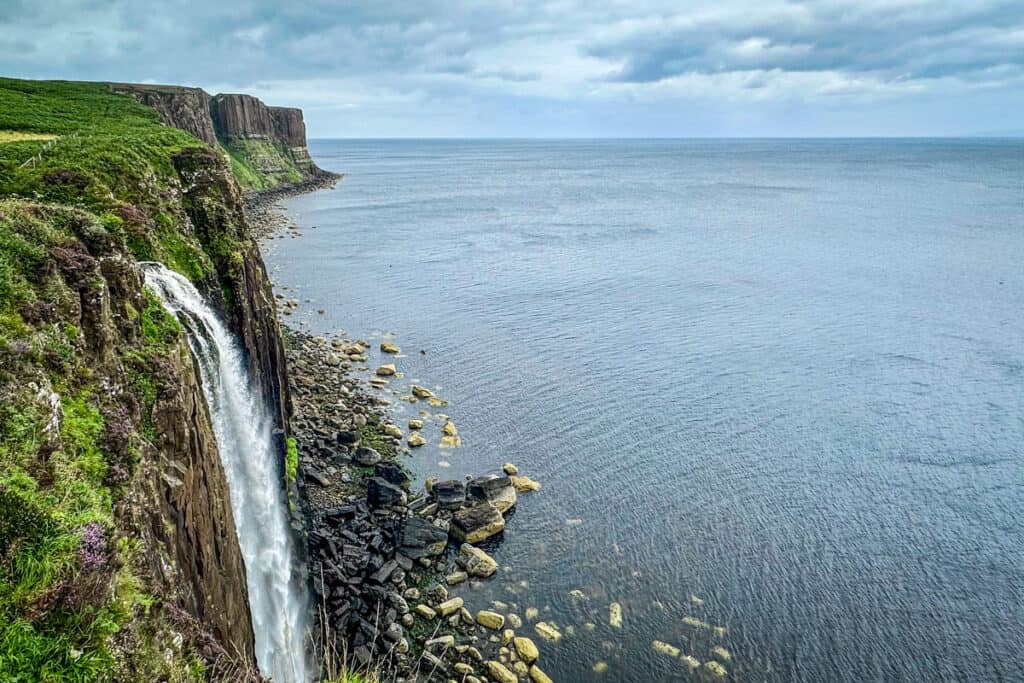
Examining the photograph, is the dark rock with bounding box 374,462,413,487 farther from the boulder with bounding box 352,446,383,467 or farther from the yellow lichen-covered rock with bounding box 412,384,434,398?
the yellow lichen-covered rock with bounding box 412,384,434,398

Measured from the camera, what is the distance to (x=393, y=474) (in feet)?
97.5

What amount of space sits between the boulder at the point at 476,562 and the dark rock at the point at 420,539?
36.2 inches

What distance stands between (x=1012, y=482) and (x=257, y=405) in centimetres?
3300

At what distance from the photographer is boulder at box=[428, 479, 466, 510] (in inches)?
1101

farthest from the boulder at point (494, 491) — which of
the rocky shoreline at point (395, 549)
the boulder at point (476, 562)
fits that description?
the boulder at point (476, 562)

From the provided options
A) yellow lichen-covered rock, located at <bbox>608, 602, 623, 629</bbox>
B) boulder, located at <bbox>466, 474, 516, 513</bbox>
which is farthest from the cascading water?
yellow lichen-covered rock, located at <bbox>608, 602, 623, 629</bbox>

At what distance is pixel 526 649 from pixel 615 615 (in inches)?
139

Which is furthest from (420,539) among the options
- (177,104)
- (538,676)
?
(177,104)

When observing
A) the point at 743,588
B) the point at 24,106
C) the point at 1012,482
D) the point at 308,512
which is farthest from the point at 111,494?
the point at 24,106

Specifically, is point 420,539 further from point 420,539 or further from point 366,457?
point 366,457

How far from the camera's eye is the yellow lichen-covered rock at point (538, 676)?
1992 centimetres

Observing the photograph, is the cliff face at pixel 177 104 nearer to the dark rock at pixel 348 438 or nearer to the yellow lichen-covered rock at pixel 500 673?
the dark rock at pixel 348 438

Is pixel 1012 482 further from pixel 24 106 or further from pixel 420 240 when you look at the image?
pixel 420 240

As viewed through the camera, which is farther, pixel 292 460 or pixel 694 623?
pixel 292 460
